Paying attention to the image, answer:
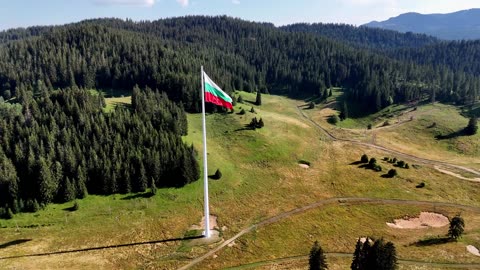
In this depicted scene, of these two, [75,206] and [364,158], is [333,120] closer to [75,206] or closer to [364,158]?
[364,158]

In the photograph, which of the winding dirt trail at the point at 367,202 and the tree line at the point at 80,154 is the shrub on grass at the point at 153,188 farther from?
the winding dirt trail at the point at 367,202

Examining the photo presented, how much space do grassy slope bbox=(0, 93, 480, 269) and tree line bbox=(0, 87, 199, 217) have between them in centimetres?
424

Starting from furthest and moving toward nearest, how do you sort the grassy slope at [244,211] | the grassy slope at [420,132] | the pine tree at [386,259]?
the grassy slope at [420,132] < the grassy slope at [244,211] < the pine tree at [386,259]

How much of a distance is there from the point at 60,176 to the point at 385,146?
115m

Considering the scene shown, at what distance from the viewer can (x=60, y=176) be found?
88.2 m

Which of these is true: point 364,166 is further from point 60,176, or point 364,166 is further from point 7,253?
point 7,253

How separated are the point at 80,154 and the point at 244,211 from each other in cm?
4461

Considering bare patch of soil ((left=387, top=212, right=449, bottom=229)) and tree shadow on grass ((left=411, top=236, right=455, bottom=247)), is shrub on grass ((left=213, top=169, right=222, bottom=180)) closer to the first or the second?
bare patch of soil ((left=387, top=212, right=449, bottom=229))

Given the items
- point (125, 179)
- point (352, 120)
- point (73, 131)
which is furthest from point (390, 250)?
point (352, 120)

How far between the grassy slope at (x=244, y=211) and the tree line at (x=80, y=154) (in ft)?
13.9

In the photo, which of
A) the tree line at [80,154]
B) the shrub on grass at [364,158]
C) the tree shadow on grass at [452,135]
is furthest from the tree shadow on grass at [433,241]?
the tree shadow on grass at [452,135]

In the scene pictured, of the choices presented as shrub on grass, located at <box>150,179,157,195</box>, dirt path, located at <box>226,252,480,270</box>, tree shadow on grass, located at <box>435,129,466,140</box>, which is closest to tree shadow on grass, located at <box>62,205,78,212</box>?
shrub on grass, located at <box>150,179,157,195</box>

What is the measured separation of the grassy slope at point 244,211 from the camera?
70375 millimetres

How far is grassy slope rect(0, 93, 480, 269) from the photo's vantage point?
70.4m
